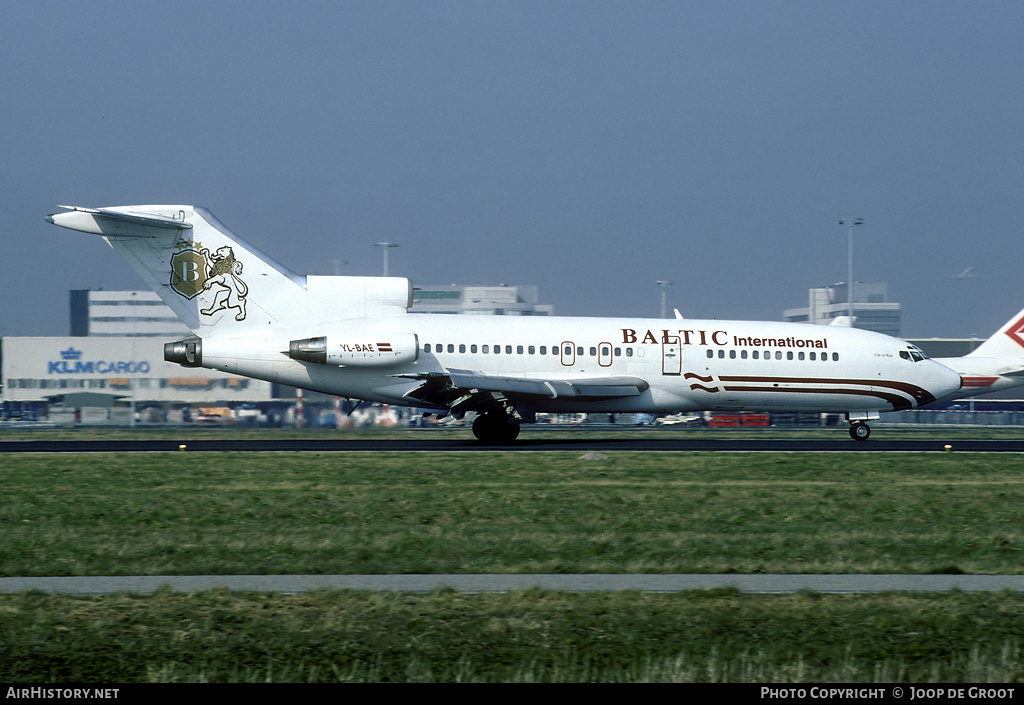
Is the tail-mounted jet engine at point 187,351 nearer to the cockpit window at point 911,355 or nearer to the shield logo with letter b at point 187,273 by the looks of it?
the shield logo with letter b at point 187,273

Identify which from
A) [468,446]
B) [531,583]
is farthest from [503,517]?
[468,446]

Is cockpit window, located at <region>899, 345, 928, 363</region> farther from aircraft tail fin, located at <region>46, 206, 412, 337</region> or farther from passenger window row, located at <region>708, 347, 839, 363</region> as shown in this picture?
aircraft tail fin, located at <region>46, 206, 412, 337</region>

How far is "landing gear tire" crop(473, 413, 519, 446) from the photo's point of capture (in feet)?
107

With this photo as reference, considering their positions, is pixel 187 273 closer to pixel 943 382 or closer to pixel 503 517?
pixel 503 517

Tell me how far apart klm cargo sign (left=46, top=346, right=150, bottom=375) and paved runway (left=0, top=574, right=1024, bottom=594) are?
72.0 meters

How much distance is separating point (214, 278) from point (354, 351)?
492cm

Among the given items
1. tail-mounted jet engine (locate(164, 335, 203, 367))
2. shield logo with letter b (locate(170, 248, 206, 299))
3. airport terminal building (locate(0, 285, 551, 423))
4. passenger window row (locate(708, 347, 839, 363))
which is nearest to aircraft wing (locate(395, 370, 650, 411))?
passenger window row (locate(708, 347, 839, 363))

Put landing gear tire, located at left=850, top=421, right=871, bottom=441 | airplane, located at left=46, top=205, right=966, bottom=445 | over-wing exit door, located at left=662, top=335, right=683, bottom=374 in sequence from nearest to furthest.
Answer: airplane, located at left=46, top=205, right=966, bottom=445 → over-wing exit door, located at left=662, top=335, right=683, bottom=374 → landing gear tire, located at left=850, top=421, right=871, bottom=441

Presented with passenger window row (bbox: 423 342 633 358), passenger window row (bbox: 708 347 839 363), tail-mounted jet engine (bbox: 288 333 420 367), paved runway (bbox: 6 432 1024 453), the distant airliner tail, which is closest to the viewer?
paved runway (bbox: 6 432 1024 453)

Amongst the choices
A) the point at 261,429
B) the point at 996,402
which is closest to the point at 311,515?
the point at 261,429

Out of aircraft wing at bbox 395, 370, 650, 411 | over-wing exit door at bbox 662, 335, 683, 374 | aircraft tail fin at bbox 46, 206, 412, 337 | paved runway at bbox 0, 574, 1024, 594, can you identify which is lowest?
paved runway at bbox 0, 574, 1024, 594

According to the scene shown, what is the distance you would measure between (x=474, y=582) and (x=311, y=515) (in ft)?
18.5

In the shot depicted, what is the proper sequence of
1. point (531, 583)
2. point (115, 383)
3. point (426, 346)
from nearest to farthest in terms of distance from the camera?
point (531, 583) < point (426, 346) < point (115, 383)

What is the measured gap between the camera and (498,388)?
1216 inches
